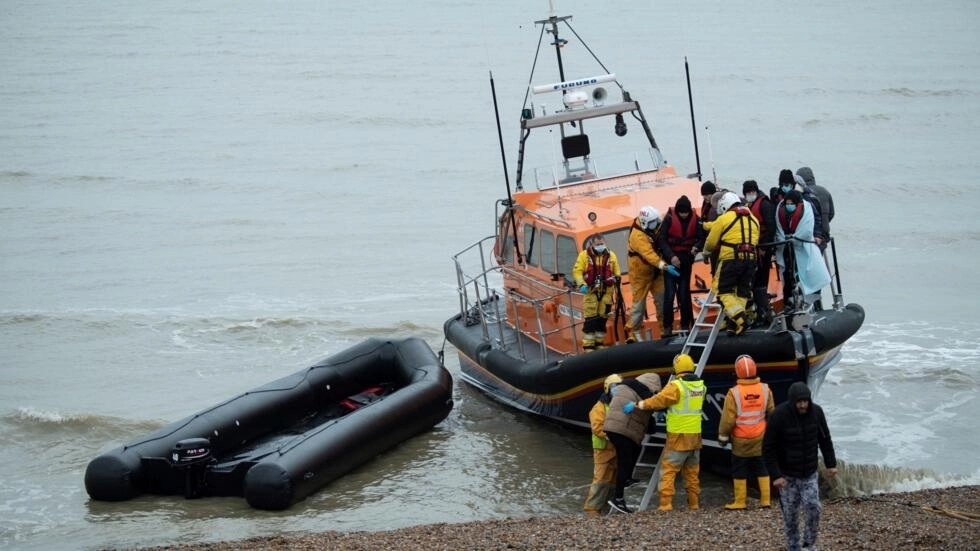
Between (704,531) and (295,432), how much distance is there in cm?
477

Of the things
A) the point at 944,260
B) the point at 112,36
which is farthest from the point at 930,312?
the point at 112,36

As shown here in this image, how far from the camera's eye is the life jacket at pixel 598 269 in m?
9.15

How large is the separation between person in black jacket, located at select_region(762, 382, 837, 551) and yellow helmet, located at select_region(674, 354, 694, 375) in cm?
149

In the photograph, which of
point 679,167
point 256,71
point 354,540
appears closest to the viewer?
point 354,540

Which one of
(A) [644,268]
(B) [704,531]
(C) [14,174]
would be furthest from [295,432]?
(C) [14,174]

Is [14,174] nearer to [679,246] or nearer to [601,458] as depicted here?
[679,246]

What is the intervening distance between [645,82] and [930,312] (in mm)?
20504

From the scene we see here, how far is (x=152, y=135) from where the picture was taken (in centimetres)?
2906

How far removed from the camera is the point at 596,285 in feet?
30.0

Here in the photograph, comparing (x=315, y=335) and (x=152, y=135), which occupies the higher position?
(x=152, y=135)

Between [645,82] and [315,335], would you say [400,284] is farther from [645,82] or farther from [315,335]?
[645,82]

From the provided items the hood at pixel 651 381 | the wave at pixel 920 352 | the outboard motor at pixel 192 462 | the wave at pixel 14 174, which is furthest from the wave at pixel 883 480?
the wave at pixel 14 174

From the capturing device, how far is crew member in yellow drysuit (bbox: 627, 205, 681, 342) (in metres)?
8.59

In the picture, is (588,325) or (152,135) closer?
(588,325)
